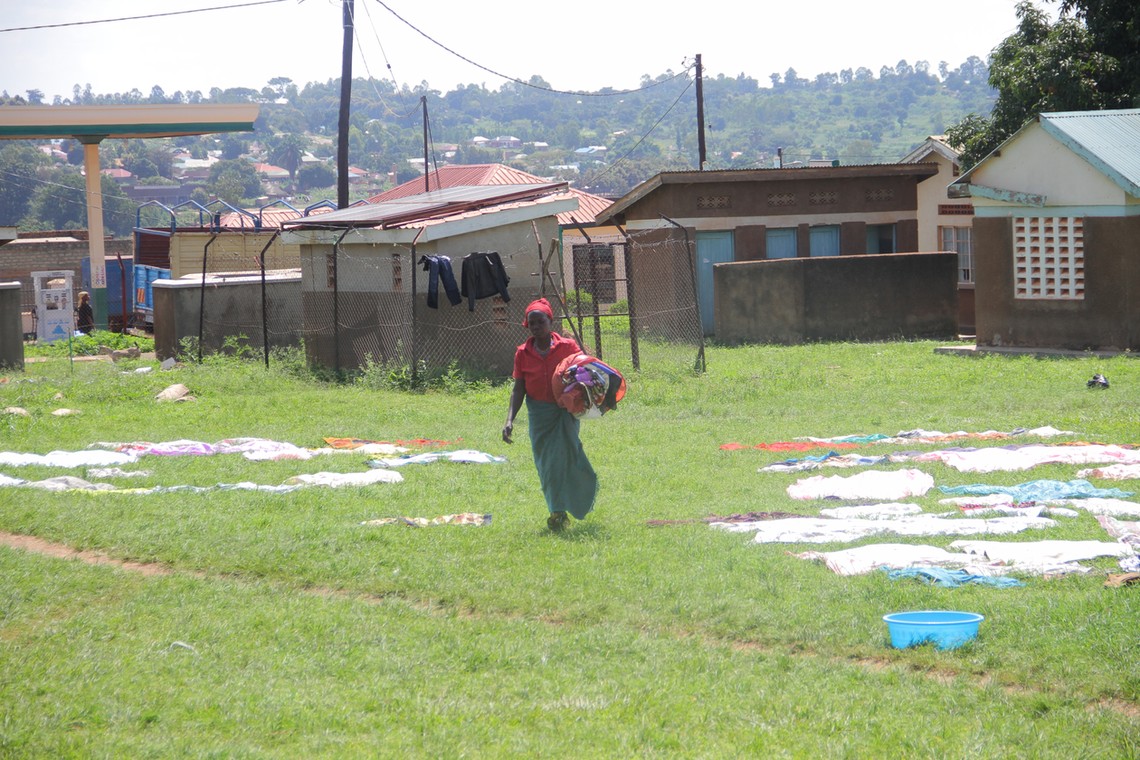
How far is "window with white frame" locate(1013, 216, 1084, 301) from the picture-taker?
19.8 metres

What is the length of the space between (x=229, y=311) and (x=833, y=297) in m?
11.6

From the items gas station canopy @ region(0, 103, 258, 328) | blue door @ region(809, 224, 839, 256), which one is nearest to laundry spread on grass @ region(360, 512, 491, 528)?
blue door @ region(809, 224, 839, 256)

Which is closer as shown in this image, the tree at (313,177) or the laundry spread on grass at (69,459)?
the laundry spread on grass at (69,459)

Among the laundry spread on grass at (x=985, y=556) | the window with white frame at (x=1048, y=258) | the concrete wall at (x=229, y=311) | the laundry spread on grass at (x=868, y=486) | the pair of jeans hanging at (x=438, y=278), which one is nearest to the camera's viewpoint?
the laundry spread on grass at (x=985, y=556)

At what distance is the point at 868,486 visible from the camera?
9570 mm

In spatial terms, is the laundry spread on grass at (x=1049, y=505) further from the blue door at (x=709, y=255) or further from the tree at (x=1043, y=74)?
the blue door at (x=709, y=255)

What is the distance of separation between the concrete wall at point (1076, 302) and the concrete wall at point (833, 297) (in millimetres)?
3003

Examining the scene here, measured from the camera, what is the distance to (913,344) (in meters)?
22.7

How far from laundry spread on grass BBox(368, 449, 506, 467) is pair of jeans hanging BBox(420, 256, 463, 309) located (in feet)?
19.6

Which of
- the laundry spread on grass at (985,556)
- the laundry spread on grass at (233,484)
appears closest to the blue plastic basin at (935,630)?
the laundry spread on grass at (985,556)

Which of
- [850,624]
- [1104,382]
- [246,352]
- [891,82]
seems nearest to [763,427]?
[1104,382]

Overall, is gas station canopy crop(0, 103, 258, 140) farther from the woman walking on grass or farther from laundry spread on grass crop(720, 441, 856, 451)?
the woman walking on grass

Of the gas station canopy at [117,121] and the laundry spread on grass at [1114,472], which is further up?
the gas station canopy at [117,121]

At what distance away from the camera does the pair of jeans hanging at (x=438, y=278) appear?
18.0 meters
